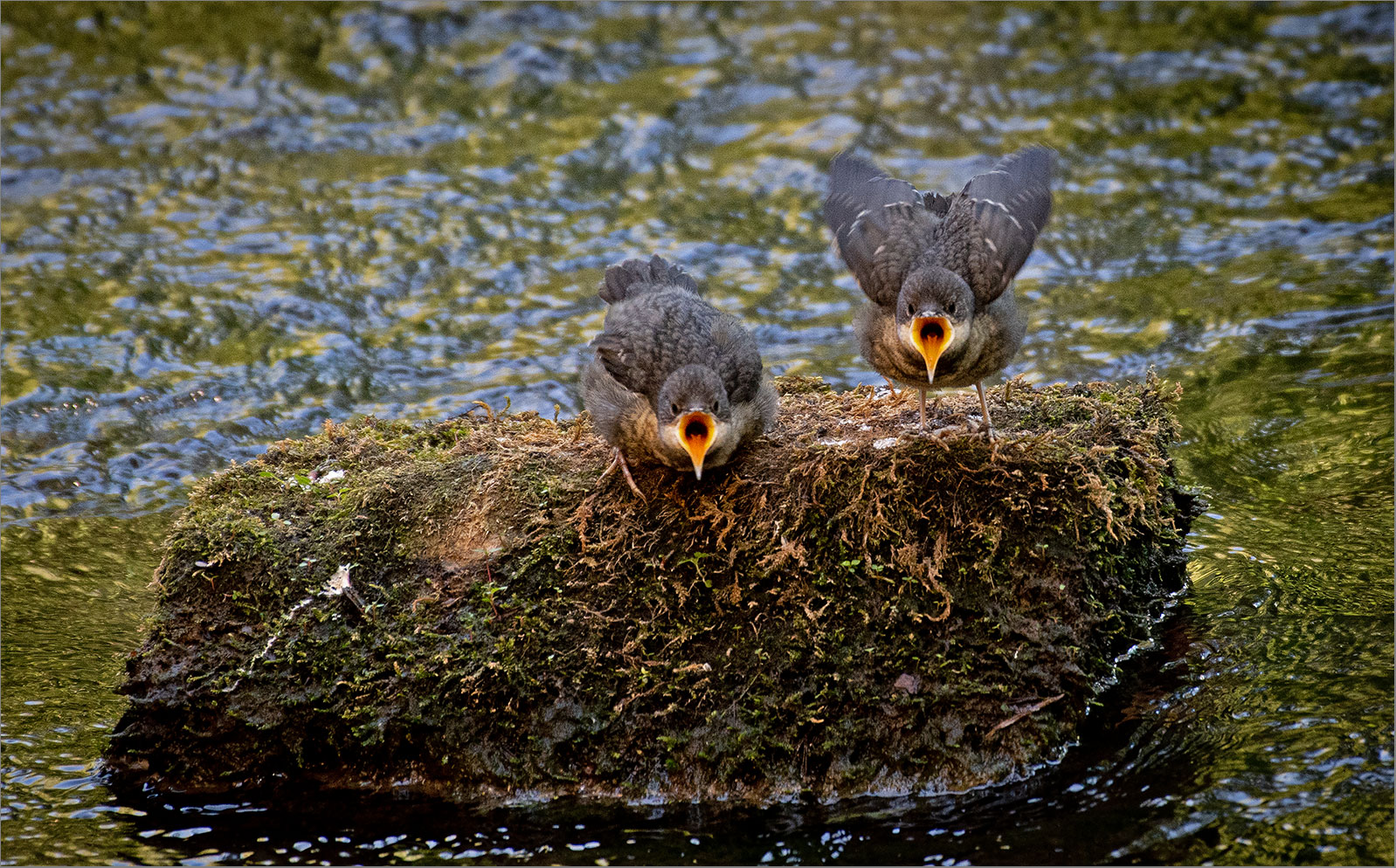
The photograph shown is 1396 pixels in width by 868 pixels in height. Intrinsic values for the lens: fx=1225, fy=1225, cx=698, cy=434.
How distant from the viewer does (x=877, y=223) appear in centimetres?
550

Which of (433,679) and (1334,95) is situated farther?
(1334,95)

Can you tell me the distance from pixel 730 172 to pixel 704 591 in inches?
260

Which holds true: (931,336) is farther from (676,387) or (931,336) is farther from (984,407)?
(676,387)

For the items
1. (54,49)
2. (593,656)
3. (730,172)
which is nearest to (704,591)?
(593,656)

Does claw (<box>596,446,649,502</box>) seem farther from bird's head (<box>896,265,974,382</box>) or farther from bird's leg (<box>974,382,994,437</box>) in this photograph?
bird's leg (<box>974,382,994,437</box>)

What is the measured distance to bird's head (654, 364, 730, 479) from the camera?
14.4 ft

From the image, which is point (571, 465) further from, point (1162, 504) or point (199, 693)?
point (1162, 504)

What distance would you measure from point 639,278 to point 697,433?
1494 mm

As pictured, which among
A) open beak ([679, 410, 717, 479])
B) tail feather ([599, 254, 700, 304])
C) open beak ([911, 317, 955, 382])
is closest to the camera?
open beak ([679, 410, 717, 479])

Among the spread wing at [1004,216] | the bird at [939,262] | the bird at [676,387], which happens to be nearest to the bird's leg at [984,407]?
the bird at [939,262]

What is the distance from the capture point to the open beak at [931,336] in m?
4.74

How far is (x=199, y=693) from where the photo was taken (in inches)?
180

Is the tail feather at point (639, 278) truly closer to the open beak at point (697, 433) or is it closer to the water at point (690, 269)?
the open beak at point (697, 433)

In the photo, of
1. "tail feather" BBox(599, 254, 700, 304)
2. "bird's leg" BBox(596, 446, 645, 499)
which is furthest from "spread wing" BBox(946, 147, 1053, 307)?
"bird's leg" BBox(596, 446, 645, 499)
